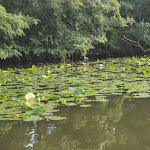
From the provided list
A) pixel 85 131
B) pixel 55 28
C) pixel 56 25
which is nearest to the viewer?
pixel 85 131

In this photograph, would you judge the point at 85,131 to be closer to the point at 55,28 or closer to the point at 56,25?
the point at 56,25

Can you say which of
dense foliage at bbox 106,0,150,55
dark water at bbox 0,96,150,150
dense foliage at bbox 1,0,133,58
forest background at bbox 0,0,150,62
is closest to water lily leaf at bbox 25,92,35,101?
dark water at bbox 0,96,150,150

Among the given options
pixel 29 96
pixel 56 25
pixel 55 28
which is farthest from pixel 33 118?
pixel 55 28

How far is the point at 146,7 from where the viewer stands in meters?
13.5

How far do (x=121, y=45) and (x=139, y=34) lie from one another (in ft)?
3.80

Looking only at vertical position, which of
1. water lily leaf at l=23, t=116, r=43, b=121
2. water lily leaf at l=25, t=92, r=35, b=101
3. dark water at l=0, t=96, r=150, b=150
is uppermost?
water lily leaf at l=25, t=92, r=35, b=101

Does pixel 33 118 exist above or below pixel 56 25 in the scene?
below

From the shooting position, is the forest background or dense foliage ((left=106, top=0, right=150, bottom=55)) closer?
the forest background

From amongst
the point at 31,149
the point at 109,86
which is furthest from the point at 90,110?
the point at 109,86

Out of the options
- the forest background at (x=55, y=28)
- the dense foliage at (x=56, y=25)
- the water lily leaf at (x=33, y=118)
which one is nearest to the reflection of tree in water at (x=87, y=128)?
the water lily leaf at (x=33, y=118)

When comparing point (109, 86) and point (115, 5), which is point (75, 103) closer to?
point (109, 86)

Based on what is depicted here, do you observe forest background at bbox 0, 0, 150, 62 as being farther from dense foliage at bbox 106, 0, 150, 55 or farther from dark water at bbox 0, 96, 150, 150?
dark water at bbox 0, 96, 150, 150

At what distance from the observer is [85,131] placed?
1.59m

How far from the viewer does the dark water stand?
4.48ft
